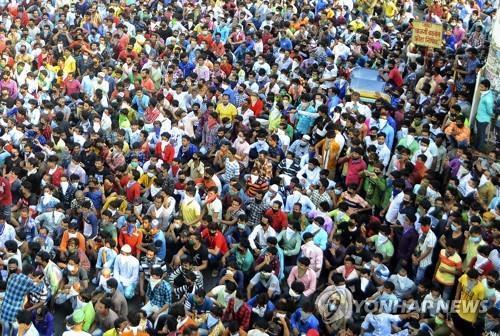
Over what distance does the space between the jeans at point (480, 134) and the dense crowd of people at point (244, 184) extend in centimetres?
3

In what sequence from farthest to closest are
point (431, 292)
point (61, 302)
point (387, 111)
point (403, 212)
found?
1. point (387, 111)
2. point (403, 212)
3. point (61, 302)
4. point (431, 292)

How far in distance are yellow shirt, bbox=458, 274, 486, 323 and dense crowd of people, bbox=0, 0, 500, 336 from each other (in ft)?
0.07

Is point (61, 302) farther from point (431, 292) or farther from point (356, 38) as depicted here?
point (356, 38)

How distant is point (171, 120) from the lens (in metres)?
13.0

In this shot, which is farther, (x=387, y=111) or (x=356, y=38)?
(x=356, y=38)

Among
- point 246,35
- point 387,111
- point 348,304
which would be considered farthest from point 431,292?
point 246,35

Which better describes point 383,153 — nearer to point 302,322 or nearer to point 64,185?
point 302,322

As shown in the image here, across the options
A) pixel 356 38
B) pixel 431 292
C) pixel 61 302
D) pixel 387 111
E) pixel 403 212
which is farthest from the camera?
pixel 356 38

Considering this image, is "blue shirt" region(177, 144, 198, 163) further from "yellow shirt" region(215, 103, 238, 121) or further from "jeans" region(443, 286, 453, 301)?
"jeans" region(443, 286, 453, 301)

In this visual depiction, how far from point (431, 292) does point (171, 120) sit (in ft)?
17.9

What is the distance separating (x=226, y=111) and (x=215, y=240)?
3441 millimetres

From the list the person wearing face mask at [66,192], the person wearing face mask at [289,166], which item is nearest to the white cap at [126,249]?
the person wearing face mask at [66,192]

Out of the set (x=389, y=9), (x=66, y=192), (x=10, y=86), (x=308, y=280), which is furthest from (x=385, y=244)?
(x=389, y=9)

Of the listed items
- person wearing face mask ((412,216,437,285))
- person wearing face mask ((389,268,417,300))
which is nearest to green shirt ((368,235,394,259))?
person wearing face mask ((412,216,437,285))
